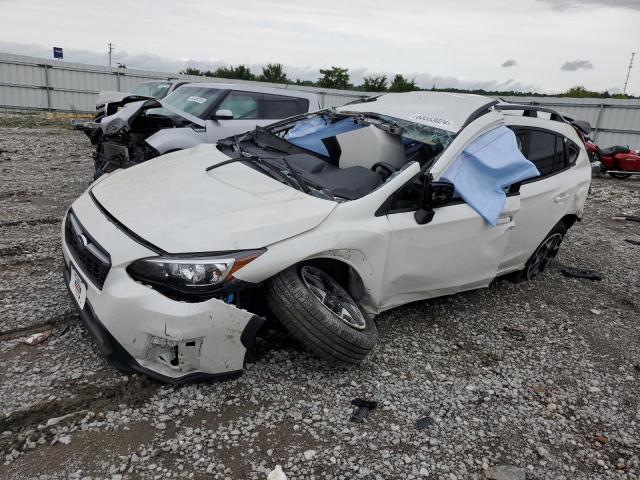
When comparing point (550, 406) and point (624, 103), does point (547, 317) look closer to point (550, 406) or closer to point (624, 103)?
point (550, 406)

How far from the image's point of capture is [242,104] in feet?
23.3

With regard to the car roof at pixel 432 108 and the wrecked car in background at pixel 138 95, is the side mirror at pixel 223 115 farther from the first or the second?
the wrecked car in background at pixel 138 95

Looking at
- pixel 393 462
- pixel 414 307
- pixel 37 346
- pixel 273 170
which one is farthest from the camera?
pixel 414 307

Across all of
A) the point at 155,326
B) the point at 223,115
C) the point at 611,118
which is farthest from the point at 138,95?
the point at 611,118

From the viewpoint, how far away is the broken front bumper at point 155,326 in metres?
2.36

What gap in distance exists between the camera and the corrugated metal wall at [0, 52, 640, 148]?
16.5 metres

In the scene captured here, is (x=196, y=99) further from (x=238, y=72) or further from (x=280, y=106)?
(x=238, y=72)

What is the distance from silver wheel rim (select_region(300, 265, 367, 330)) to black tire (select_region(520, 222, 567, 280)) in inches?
96.1

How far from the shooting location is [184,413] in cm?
251

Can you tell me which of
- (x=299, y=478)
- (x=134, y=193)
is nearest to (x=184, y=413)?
(x=299, y=478)

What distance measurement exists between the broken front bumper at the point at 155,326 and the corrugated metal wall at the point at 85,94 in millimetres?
15133

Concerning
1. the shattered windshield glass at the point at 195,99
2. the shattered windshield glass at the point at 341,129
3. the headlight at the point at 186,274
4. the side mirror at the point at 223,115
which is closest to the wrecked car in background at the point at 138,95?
the shattered windshield glass at the point at 195,99

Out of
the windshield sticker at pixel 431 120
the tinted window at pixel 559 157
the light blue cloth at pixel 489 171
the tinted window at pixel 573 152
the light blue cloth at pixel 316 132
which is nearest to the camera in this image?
the light blue cloth at pixel 489 171

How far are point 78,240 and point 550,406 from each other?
3030 mm
